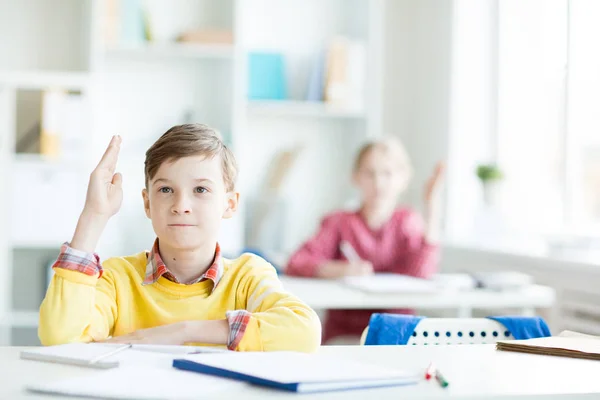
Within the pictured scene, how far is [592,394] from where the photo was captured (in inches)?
40.4

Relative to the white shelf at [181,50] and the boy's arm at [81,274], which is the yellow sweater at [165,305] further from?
the white shelf at [181,50]

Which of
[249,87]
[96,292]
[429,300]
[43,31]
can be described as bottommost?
[429,300]

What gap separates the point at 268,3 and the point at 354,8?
1.53 ft

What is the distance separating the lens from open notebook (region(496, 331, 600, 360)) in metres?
1.29

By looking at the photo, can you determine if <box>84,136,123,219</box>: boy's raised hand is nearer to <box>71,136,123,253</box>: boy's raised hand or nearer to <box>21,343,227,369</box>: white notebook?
<box>71,136,123,253</box>: boy's raised hand

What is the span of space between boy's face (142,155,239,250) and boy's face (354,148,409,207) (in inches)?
64.2

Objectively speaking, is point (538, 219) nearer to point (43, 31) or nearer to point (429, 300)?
point (429, 300)

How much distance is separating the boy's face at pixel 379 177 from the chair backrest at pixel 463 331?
1.34 meters

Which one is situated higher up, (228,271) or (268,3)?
(268,3)

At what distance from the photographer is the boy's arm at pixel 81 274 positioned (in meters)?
1.27

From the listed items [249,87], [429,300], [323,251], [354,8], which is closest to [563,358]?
[429,300]

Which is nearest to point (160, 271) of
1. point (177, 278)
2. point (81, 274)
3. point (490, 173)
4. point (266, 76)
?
point (177, 278)

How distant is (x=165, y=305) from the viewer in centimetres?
140

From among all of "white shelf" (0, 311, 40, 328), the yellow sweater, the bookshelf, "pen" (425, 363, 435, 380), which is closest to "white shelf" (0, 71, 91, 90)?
the bookshelf
